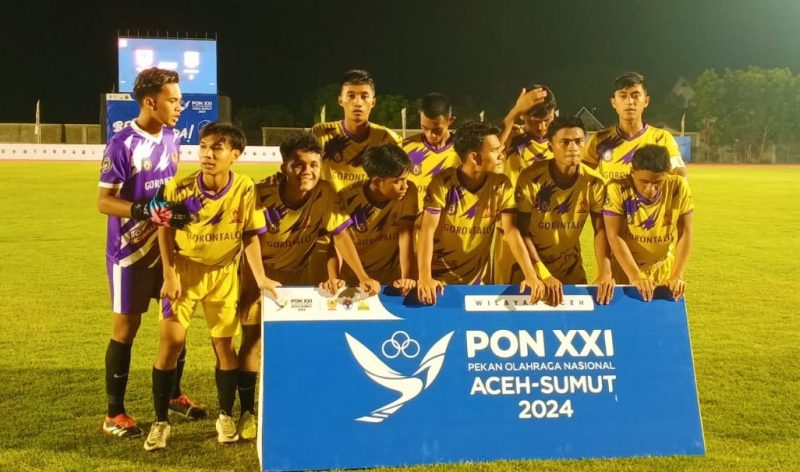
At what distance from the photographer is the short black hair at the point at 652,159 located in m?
4.15

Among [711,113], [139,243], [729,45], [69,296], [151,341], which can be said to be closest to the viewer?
[139,243]

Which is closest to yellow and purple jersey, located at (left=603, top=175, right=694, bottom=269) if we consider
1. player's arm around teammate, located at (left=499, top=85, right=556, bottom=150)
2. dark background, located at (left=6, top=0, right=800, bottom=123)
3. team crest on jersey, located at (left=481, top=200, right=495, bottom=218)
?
team crest on jersey, located at (left=481, top=200, right=495, bottom=218)

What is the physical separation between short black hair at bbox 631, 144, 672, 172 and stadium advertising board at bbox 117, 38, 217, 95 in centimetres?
3312

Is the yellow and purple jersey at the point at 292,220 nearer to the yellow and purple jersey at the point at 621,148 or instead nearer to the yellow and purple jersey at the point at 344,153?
the yellow and purple jersey at the point at 344,153

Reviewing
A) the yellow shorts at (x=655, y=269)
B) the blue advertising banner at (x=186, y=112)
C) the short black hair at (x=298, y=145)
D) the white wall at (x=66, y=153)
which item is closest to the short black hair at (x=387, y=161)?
the short black hair at (x=298, y=145)

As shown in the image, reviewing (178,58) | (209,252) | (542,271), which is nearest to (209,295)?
(209,252)

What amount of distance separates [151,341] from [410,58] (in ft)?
246

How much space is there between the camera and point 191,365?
529cm

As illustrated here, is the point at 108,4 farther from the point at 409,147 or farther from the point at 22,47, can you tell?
the point at 409,147

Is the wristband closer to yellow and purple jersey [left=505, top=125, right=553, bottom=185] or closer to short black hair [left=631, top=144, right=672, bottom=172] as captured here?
short black hair [left=631, top=144, right=672, bottom=172]

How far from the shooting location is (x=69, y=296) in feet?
24.7

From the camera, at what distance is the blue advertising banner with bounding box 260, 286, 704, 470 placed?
11.4 ft

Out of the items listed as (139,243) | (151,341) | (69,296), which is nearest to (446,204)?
(139,243)

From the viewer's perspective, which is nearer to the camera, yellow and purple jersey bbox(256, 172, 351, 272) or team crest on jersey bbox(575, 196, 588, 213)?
yellow and purple jersey bbox(256, 172, 351, 272)
